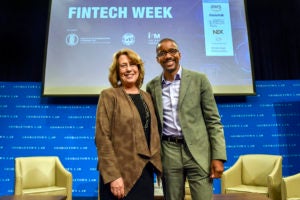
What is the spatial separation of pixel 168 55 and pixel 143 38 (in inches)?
92.8

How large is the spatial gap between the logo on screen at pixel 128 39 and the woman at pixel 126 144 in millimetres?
2403

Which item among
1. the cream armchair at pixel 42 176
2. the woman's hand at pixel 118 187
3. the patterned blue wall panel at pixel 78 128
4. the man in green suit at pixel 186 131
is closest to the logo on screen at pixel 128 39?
the patterned blue wall panel at pixel 78 128

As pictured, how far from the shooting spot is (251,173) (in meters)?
3.74

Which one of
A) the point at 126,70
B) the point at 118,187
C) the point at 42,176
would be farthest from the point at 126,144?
the point at 42,176

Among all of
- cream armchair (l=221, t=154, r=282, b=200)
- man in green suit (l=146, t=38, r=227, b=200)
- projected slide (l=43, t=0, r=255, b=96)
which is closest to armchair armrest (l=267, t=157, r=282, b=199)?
cream armchair (l=221, t=154, r=282, b=200)

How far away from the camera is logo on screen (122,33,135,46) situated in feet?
13.1

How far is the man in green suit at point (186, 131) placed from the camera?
1661 millimetres

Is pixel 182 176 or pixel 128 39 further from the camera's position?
pixel 128 39

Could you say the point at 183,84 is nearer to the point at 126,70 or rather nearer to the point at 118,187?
the point at 126,70

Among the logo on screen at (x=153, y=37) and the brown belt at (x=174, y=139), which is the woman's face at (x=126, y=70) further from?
the logo on screen at (x=153, y=37)

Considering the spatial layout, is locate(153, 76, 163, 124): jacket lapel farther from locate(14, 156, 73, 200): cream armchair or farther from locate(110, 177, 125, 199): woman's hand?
locate(14, 156, 73, 200): cream armchair

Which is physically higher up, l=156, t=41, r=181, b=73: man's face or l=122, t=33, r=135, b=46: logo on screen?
l=122, t=33, r=135, b=46: logo on screen

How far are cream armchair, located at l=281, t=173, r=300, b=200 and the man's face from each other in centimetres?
198

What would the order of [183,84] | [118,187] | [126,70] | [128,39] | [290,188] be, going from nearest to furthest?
[118,187] < [126,70] < [183,84] < [290,188] < [128,39]
